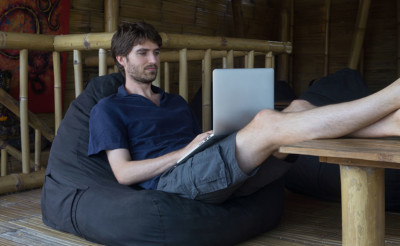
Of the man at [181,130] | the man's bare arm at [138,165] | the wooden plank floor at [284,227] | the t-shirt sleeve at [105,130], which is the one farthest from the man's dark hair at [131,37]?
the wooden plank floor at [284,227]

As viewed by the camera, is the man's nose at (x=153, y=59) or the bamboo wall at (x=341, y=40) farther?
the bamboo wall at (x=341, y=40)

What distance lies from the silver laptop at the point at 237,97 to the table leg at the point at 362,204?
1.65 ft

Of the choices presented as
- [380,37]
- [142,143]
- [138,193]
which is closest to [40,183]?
[142,143]

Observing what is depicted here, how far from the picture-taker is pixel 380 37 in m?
6.36

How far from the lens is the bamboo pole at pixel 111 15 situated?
4398 millimetres

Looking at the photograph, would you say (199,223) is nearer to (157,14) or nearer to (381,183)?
(381,183)

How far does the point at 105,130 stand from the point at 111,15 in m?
2.12

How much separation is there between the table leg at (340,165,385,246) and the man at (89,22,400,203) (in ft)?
0.55

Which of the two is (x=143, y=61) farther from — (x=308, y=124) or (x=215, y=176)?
(x=308, y=124)

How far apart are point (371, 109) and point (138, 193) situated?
1033 mm

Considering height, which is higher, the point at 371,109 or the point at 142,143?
the point at 371,109

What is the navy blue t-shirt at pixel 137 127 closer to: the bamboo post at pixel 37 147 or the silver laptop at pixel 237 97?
the silver laptop at pixel 237 97

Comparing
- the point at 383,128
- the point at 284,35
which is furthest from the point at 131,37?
the point at 284,35

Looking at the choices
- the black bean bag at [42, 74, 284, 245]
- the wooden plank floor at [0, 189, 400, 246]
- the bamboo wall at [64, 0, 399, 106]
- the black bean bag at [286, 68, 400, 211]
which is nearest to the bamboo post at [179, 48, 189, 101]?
the black bean bag at [42, 74, 284, 245]
